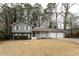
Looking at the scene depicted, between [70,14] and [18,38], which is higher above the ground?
[70,14]

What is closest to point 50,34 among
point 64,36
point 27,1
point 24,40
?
point 64,36

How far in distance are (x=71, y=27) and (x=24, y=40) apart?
2.21ft

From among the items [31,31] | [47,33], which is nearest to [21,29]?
[31,31]

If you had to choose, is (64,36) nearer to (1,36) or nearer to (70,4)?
(70,4)

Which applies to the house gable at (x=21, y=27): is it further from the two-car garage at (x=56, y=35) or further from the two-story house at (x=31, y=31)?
the two-car garage at (x=56, y=35)

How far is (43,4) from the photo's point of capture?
283 cm

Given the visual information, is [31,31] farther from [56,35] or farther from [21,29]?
[56,35]

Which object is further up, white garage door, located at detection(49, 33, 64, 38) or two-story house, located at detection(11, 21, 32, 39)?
two-story house, located at detection(11, 21, 32, 39)

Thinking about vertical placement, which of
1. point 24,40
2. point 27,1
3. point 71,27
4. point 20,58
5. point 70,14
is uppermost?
point 27,1

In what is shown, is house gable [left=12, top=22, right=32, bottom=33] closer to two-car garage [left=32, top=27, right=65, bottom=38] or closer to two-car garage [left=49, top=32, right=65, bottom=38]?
two-car garage [left=32, top=27, right=65, bottom=38]

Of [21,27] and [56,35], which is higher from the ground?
[21,27]

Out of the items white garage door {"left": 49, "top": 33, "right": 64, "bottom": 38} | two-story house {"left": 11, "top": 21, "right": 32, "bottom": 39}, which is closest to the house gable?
two-story house {"left": 11, "top": 21, "right": 32, "bottom": 39}

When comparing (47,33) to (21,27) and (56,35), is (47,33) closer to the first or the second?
(56,35)

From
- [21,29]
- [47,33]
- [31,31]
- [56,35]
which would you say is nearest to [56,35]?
[56,35]
